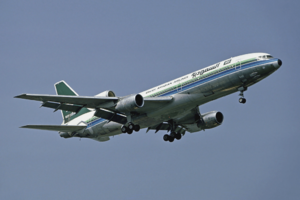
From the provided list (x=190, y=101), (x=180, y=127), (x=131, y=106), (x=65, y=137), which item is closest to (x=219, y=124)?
(x=180, y=127)

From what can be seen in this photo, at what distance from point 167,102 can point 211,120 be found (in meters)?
7.95

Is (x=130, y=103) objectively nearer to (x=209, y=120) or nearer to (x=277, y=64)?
(x=209, y=120)

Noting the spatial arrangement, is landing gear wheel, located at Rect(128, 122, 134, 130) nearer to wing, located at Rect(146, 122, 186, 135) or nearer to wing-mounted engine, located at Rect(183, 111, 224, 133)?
wing, located at Rect(146, 122, 186, 135)

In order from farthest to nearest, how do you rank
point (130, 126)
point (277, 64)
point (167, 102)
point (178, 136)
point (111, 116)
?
point (178, 136) < point (111, 116) < point (130, 126) < point (167, 102) < point (277, 64)

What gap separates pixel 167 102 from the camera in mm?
38438

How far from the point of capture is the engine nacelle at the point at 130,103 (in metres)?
37.4

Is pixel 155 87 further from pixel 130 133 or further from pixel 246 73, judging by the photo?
pixel 246 73

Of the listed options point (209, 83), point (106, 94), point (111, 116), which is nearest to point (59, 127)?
point (111, 116)

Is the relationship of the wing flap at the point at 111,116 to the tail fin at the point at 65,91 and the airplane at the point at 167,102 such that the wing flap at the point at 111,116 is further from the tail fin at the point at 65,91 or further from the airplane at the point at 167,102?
the tail fin at the point at 65,91

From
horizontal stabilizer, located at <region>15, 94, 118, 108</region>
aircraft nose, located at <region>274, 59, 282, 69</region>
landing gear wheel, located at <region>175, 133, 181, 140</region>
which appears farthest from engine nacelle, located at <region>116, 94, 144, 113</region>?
aircraft nose, located at <region>274, 59, 282, 69</region>

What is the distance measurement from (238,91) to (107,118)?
12593 millimetres

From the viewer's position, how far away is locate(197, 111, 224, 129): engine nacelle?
4453 cm

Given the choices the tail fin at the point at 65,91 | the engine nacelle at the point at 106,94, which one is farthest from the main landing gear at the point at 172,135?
the tail fin at the point at 65,91

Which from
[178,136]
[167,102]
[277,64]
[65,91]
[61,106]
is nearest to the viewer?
[277,64]
